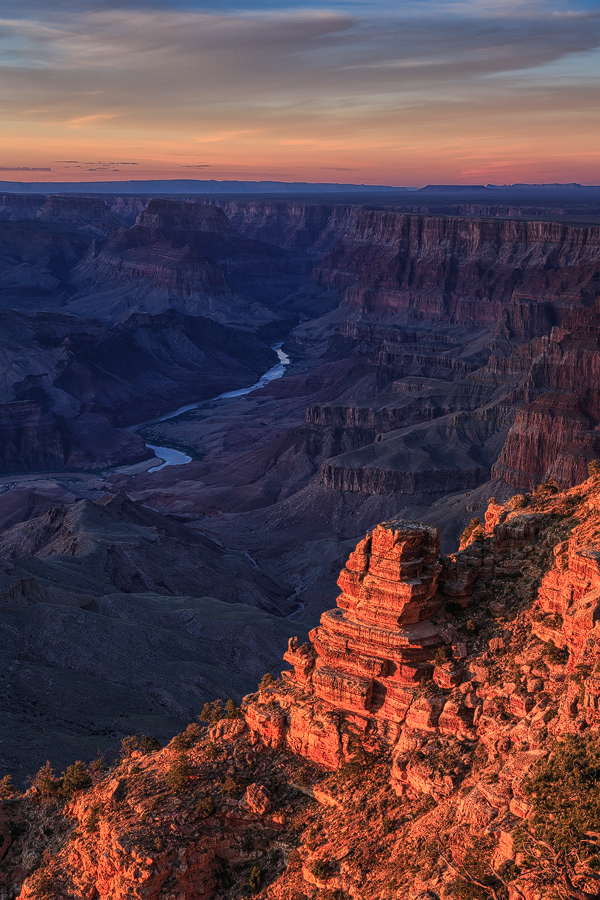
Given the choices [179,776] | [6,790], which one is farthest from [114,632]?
[179,776]

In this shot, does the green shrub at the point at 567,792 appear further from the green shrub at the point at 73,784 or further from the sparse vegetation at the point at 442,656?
the green shrub at the point at 73,784

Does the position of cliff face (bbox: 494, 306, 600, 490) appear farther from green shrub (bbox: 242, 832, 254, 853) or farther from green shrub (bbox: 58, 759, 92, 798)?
green shrub (bbox: 242, 832, 254, 853)

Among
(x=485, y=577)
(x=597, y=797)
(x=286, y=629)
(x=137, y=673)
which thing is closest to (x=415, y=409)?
(x=286, y=629)

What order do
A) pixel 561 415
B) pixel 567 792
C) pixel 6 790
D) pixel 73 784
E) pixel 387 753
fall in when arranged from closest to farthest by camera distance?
pixel 567 792, pixel 387 753, pixel 73 784, pixel 6 790, pixel 561 415

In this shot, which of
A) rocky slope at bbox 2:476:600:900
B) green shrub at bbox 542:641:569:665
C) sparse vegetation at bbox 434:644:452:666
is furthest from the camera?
sparse vegetation at bbox 434:644:452:666

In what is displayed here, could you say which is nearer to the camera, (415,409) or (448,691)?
(448,691)

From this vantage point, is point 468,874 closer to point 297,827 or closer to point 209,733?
point 297,827

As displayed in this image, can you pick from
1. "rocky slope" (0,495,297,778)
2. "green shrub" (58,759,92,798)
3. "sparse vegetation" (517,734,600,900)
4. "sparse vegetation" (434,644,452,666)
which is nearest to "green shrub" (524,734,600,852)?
"sparse vegetation" (517,734,600,900)

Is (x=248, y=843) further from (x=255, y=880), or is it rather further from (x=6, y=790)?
(x=6, y=790)
